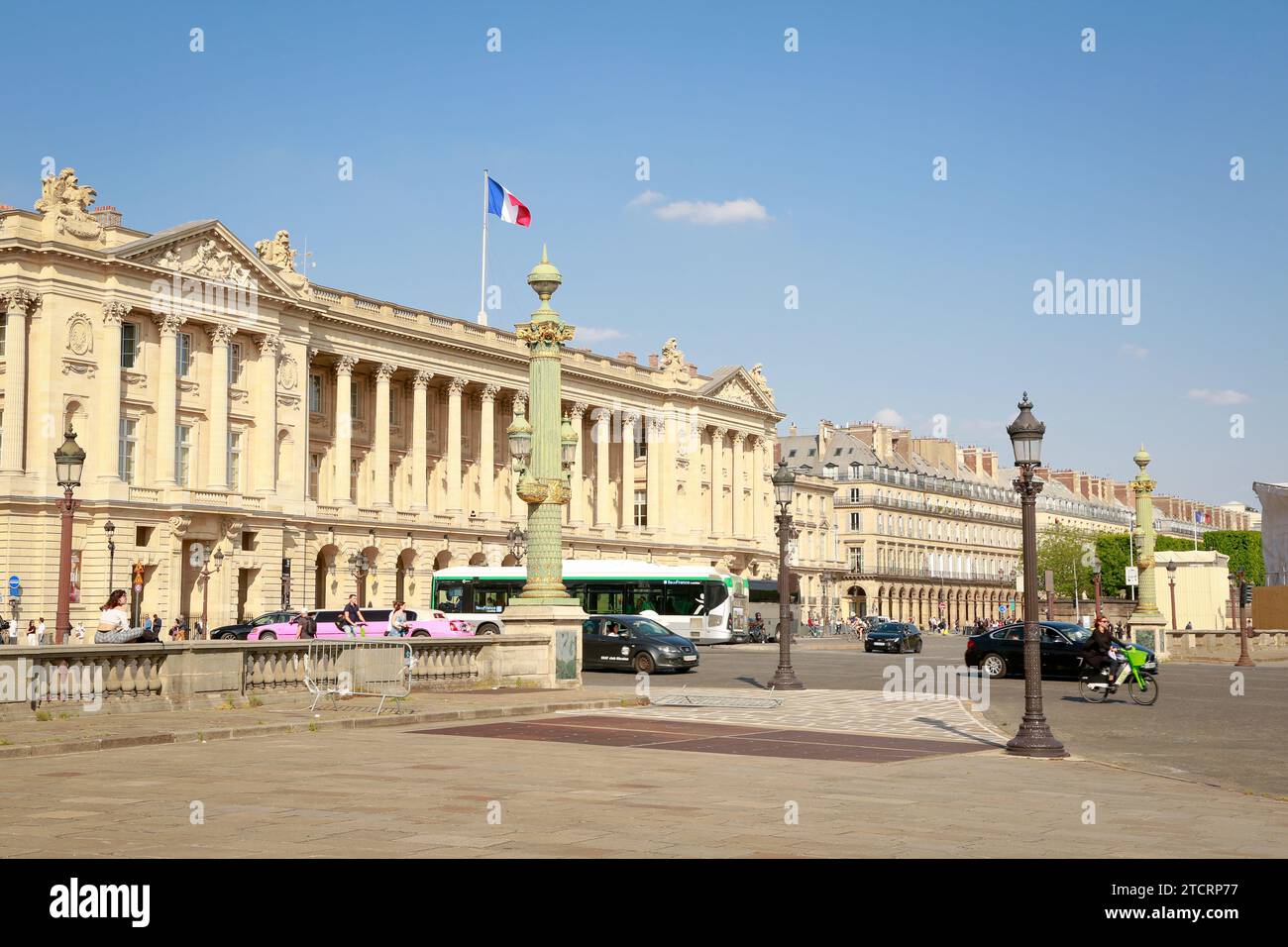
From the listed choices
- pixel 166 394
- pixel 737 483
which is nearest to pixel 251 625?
pixel 166 394

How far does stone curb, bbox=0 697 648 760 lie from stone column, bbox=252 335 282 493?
4896 centimetres

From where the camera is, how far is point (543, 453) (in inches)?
1160

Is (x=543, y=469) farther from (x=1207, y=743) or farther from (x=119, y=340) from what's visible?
(x=119, y=340)

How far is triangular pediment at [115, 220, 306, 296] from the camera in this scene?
65.7 m

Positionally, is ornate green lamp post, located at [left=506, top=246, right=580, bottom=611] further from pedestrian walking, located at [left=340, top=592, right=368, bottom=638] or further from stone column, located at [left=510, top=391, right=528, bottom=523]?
stone column, located at [left=510, top=391, right=528, bottom=523]

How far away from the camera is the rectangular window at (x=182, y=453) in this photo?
68.5 meters

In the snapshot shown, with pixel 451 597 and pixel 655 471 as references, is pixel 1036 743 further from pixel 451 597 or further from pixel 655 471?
pixel 655 471

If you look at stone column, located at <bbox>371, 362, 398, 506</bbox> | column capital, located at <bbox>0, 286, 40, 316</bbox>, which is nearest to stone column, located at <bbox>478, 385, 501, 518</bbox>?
stone column, located at <bbox>371, 362, 398, 506</bbox>

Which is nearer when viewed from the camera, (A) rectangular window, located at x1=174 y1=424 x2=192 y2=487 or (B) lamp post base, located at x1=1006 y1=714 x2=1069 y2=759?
(B) lamp post base, located at x1=1006 y1=714 x2=1069 y2=759

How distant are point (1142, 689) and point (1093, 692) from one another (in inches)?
64.0

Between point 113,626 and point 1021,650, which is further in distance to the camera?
point 1021,650

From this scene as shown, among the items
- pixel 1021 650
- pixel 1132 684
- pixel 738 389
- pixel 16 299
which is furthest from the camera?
pixel 738 389

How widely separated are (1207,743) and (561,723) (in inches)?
365

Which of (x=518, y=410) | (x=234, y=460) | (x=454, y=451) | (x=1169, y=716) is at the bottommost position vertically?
(x=1169, y=716)
